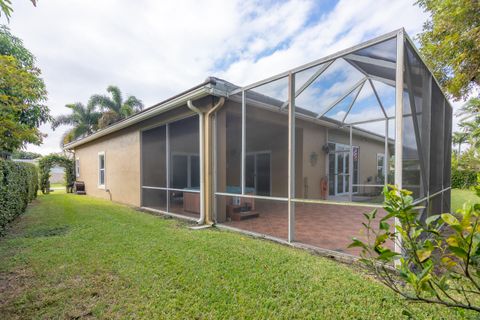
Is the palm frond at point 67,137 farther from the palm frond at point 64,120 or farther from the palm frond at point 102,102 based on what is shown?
the palm frond at point 102,102

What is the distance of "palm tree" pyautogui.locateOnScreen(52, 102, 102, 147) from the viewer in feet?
62.5

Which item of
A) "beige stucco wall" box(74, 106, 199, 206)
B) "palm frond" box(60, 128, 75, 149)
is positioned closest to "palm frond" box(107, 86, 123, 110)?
"palm frond" box(60, 128, 75, 149)

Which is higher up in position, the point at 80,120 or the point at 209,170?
the point at 80,120

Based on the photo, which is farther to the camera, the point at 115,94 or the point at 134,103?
the point at 134,103

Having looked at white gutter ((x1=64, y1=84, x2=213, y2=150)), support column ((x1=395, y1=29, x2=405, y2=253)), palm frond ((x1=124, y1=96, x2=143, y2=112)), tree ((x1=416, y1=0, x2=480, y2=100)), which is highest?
palm frond ((x1=124, y1=96, x2=143, y2=112))

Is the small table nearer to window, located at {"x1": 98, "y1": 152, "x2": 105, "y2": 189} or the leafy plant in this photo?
the leafy plant

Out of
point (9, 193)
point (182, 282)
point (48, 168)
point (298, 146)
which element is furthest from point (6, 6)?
point (48, 168)

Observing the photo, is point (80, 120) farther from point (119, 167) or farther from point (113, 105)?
point (119, 167)

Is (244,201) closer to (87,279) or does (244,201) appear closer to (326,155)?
(87,279)

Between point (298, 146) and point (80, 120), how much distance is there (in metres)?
19.1

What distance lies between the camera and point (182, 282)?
2.92 metres

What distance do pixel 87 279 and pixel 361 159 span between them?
11.4m

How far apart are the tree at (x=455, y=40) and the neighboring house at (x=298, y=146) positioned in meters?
1.08

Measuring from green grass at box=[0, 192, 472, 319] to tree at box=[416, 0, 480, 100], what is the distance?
6239 mm
